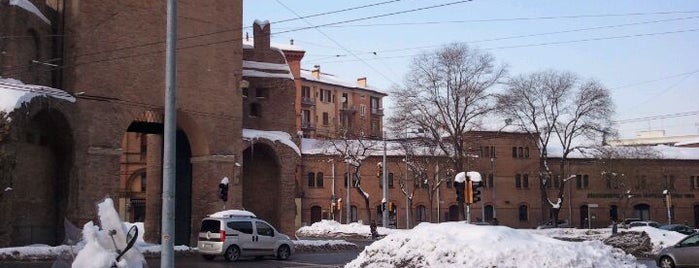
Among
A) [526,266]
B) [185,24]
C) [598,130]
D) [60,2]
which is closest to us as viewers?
[526,266]

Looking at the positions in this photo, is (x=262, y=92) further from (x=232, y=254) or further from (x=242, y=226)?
(x=232, y=254)

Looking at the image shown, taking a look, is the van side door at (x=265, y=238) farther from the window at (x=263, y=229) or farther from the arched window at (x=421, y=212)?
the arched window at (x=421, y=212)

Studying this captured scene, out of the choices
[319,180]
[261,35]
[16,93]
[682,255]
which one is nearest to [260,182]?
[261,35]

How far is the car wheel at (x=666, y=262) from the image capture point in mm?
22727

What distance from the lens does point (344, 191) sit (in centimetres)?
7419

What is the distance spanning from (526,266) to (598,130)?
157 ft

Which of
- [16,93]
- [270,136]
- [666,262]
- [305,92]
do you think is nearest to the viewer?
[666,262]

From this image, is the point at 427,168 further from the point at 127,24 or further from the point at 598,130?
the point at 127,24

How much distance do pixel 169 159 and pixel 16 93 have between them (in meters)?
19.9

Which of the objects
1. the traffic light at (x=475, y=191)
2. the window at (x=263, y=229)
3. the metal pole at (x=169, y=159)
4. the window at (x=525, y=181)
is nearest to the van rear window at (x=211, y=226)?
the window at (x=263, y=229)

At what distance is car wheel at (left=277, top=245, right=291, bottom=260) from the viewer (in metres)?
29.5

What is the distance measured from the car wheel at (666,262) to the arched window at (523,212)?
181 feet

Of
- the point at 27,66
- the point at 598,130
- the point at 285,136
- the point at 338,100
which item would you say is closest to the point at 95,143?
the point at 27,66

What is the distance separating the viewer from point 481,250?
14.8 meters
